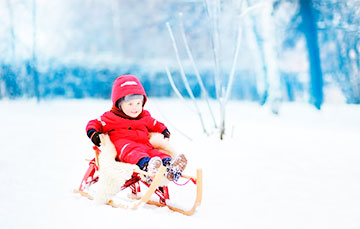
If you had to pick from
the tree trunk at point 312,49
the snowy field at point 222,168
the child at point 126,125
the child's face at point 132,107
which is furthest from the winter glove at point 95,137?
the tree trunk at point 312,49

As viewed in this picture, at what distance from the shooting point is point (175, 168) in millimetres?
1348

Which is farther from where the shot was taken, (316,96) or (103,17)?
(103,17)

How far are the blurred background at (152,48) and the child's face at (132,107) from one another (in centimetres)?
227

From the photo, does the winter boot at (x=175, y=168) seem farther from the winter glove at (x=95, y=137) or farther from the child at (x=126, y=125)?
the winter glove at (x=95, y=137)

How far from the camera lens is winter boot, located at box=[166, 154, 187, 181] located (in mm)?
1349

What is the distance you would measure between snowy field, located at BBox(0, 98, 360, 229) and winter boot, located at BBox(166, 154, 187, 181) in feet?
0.51

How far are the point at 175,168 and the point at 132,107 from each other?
395 mm

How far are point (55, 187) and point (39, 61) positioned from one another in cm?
266

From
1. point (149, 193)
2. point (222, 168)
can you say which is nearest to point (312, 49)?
point (222, 168)

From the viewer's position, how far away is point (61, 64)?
4.15 meters

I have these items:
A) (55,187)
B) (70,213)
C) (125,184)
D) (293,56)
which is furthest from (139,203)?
(293,56)

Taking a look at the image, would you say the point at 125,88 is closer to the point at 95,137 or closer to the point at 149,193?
the point at 95,137

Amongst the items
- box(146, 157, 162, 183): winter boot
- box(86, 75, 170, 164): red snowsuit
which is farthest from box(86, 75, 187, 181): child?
box(146, 157, 162, 183): winter boot

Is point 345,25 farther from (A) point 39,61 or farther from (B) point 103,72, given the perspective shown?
(A) point 39,61
